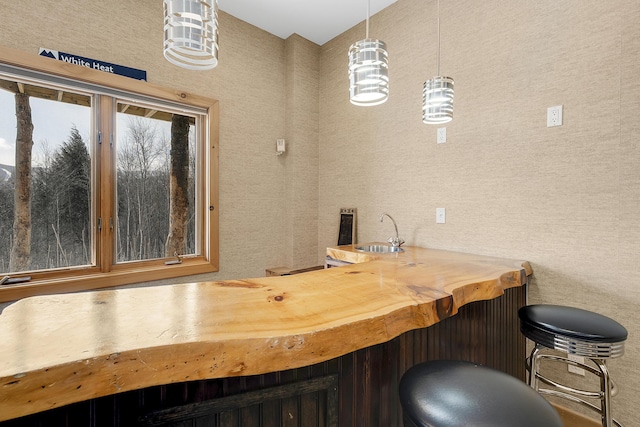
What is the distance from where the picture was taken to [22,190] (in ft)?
6.62

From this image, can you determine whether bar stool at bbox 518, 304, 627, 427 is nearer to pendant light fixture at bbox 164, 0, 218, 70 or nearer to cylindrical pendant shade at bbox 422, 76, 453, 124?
cylindrical pendant shade at bbox 422, 76, 453, 124

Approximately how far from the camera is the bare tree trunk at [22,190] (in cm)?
200

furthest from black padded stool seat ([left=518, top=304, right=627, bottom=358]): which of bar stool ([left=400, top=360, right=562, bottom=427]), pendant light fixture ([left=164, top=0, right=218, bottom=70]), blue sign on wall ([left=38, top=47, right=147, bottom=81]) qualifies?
blue sign on wall ([left=38, top=47, right=147, bottom=81])

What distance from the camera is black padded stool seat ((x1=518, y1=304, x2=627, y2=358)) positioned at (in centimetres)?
111

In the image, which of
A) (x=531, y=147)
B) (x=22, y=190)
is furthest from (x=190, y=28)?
(x=531, y=147)

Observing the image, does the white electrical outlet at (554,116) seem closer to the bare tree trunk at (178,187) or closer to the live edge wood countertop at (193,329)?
the live edge wood countertop at (193,329)

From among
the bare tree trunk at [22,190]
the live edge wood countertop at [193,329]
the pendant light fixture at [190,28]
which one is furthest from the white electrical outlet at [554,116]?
the bare tree trunk at [22,190]

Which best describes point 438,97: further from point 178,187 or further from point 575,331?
point 178,187

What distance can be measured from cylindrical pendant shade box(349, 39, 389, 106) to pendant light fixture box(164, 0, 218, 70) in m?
0.60

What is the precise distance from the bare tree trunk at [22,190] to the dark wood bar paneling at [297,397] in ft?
6.23

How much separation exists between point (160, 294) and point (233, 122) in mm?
2241

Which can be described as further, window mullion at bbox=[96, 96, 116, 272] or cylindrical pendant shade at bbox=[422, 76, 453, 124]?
window mullion at bbox=[96, 96, 116, 272]

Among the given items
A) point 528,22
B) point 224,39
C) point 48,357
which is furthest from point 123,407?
point 224,39

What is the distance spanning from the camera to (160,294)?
1016mm
